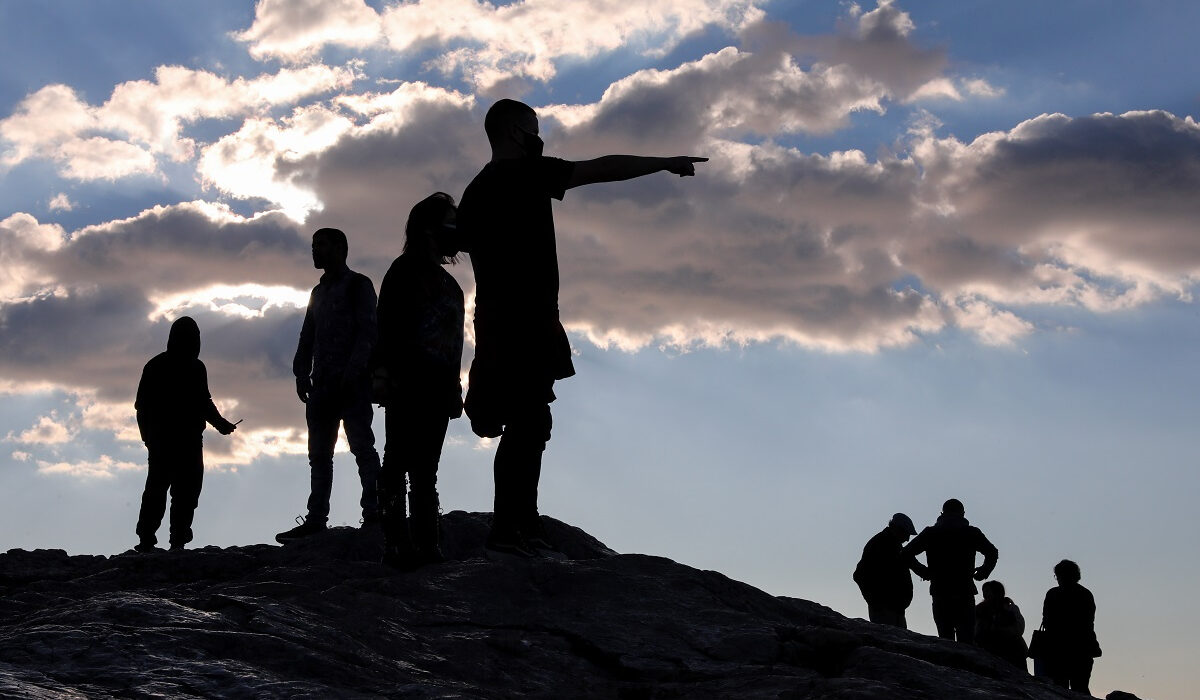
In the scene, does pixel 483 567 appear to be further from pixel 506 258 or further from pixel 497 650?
pixel 506 258

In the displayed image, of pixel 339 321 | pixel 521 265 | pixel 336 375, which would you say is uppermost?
pixel 339 321

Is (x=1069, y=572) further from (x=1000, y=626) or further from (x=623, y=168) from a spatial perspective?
(x=623, y=168)

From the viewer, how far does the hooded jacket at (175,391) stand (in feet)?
33.5

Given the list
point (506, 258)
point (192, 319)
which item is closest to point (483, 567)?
point (506, 258)

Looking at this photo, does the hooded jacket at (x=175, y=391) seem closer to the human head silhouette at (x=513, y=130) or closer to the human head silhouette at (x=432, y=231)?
the human head silhouette at (x=432, y=231)

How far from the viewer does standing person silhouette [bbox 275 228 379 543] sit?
943cm

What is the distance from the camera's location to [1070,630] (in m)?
10.8

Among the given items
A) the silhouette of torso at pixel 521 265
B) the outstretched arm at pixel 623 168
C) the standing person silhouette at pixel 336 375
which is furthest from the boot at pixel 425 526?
the standing person silhouette at pixel 336 375

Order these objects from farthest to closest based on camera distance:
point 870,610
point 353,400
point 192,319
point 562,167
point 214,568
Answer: point 870,610
point 192,319
point 353,400
point 214,568
point 562,167

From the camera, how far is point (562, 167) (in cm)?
637

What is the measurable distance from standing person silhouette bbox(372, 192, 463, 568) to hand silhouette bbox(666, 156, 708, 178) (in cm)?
130

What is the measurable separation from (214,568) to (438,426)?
2.32 m

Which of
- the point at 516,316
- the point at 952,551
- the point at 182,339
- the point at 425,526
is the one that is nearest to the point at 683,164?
the point at 516,316

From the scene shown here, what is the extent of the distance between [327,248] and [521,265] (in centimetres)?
368
